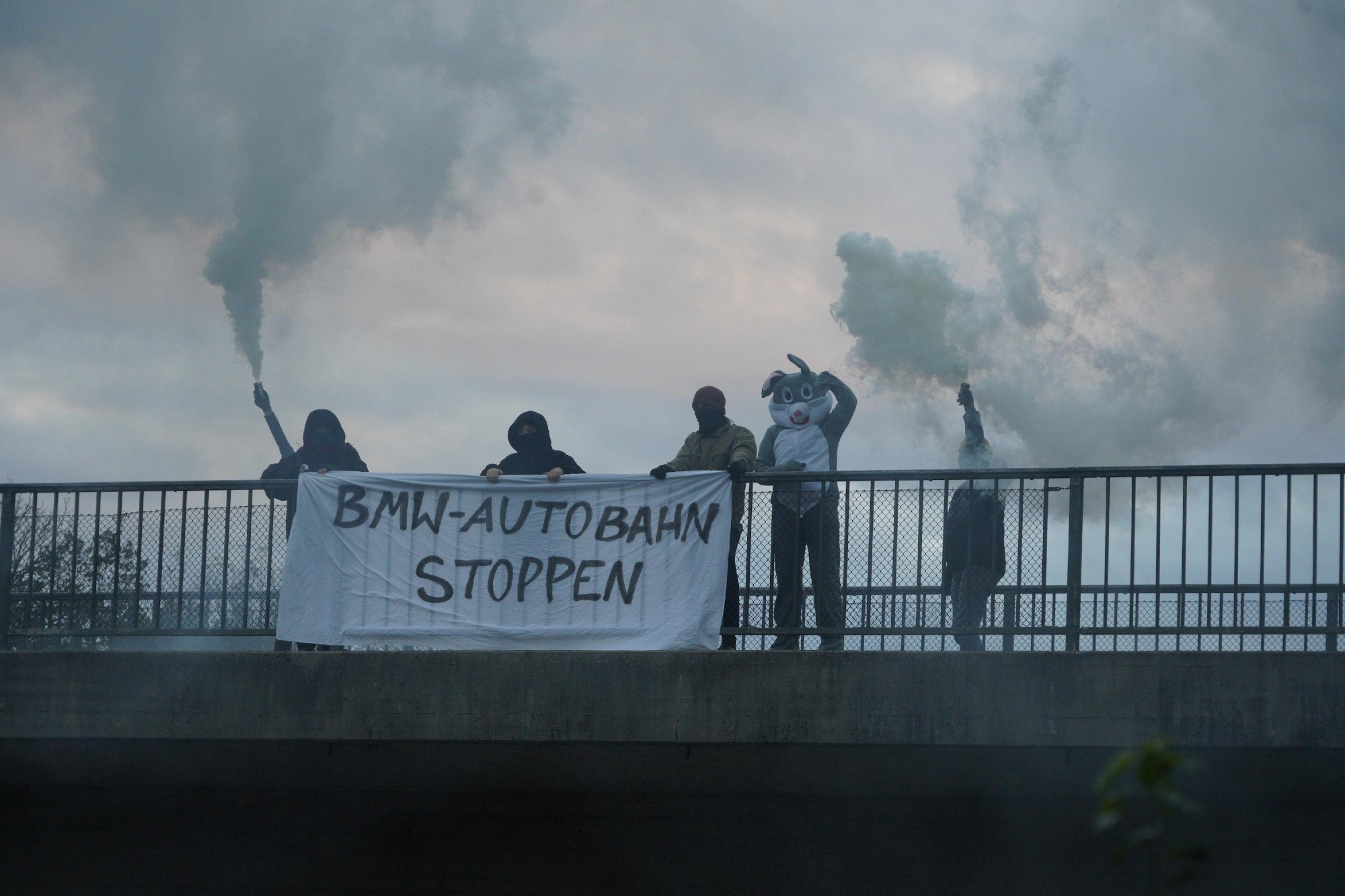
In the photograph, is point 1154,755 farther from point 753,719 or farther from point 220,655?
point 220,655

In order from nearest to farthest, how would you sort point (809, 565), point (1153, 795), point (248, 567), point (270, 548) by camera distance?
point (1153, 795) < point (809, 565) < point (248, 567) < point (270, 548)

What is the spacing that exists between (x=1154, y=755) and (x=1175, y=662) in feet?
19.2

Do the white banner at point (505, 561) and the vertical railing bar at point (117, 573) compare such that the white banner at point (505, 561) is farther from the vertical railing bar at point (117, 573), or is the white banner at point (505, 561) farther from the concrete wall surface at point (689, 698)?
the vertical railing bar at point (117, 573)

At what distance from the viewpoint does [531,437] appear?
9.34 metres

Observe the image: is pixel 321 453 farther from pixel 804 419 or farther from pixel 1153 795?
pixel 1153 795

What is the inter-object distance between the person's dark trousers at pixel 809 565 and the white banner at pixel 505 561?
329 millimetres

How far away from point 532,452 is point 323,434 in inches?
54.9

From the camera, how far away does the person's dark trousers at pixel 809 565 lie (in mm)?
8414

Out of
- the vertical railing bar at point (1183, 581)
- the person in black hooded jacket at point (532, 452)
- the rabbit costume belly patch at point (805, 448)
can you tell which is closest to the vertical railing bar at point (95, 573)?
the person in black hooded jacket at point (532, 452)

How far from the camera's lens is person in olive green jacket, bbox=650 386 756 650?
864 cm

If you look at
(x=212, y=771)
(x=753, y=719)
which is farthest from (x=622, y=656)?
(x=212, y=771)

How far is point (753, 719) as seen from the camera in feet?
25.9

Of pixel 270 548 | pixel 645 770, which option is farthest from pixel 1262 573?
pixel 270 548

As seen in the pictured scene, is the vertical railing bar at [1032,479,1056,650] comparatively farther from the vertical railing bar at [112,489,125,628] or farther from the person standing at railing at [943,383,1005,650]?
the vertical railing bar at [112,489,125,628]
